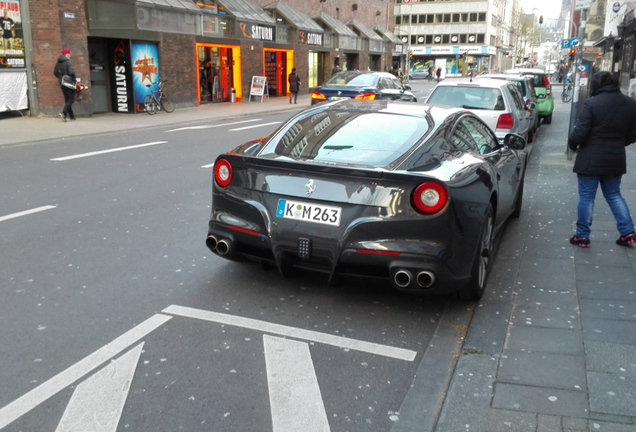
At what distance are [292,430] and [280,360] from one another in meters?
0.76

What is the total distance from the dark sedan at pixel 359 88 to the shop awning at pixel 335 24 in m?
19.8

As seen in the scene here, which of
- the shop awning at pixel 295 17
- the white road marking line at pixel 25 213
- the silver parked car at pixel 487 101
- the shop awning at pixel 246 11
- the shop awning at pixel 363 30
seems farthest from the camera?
the shop awning at pixel 363 30

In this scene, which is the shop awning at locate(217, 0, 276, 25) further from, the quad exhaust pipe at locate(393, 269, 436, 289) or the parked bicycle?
the quad exhaust pipe at locate(393, 269, 436, 289)

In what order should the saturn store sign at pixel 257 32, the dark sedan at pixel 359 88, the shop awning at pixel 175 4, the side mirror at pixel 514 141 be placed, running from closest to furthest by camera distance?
the side mirror at pixel 514 141, the dark sedan at pixel 359 88, the shop awning at pixel 175 4, the saturn store sign at pixel 257 32

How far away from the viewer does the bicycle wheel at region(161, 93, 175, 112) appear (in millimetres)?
23814

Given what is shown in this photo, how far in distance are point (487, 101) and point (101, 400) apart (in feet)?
33.0

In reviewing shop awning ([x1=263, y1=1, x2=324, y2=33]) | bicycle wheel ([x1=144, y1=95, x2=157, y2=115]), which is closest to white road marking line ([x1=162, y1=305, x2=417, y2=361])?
bicycle wheel ([x1=144, y1=95, x2=157, y2=115])

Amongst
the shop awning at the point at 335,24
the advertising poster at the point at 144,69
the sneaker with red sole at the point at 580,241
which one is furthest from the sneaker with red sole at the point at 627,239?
the shop awning at the point at 335,24

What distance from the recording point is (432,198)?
166 inches

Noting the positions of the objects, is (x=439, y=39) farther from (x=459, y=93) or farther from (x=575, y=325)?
(x=575, y=325)

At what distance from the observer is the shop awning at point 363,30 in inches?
1844

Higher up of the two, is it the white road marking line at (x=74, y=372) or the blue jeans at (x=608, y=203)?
the blue jeans at (x=608, y=203)

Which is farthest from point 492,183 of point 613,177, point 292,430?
point 292,430

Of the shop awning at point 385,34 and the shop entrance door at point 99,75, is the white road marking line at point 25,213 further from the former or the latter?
the shop awning at point 385,34
